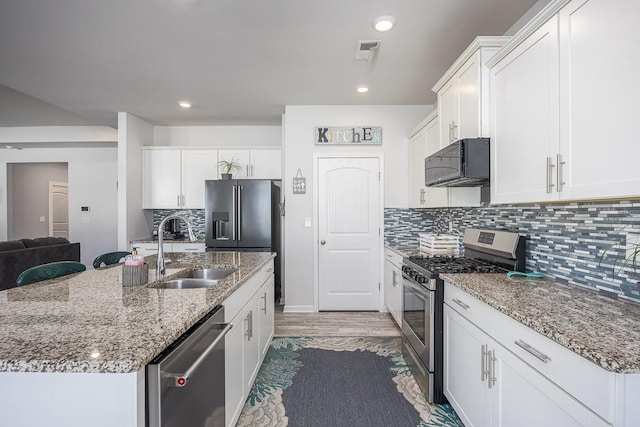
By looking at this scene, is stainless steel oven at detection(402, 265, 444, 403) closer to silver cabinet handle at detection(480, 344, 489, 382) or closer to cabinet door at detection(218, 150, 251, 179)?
silver cabinet handle at detection(480, 344, 489, 382)

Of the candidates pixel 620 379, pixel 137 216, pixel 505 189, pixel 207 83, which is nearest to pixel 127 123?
pixel 137 216

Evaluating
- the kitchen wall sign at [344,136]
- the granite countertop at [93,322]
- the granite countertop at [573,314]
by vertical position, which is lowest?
the granite countertop at [573,314]

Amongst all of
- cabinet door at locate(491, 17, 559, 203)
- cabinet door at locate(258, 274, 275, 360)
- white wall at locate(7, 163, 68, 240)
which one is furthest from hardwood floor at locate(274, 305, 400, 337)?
white wall at locate(7, 163, 68, 240)

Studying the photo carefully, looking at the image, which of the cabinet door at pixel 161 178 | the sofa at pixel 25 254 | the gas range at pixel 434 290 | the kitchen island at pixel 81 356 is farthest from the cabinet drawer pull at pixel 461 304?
the sofa at pixel 25 254

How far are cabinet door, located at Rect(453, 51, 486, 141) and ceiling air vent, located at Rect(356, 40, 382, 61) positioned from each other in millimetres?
715

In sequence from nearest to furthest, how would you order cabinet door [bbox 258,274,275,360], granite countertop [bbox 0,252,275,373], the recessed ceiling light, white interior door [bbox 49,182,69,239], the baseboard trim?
granite countertop [bbox 0,252,275,373] < the recessed ceiling light < cabinet door [bbox 258,274,275,360] < the baseboard trim < white interior door [bbox 49,182,69,239]

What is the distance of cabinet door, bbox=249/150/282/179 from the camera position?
4.85 metres

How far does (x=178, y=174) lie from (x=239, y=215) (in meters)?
1.29

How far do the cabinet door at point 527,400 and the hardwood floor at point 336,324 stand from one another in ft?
6.60

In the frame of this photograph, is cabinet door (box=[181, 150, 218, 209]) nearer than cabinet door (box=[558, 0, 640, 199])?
No

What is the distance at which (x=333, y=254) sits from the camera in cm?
425

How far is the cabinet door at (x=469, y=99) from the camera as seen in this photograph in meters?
2.15

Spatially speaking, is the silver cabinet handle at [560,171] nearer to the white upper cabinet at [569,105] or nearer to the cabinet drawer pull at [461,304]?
the white upper cabinet at [569,105]

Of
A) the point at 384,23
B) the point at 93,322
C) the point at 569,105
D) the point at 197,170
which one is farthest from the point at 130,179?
the point at 569,105
